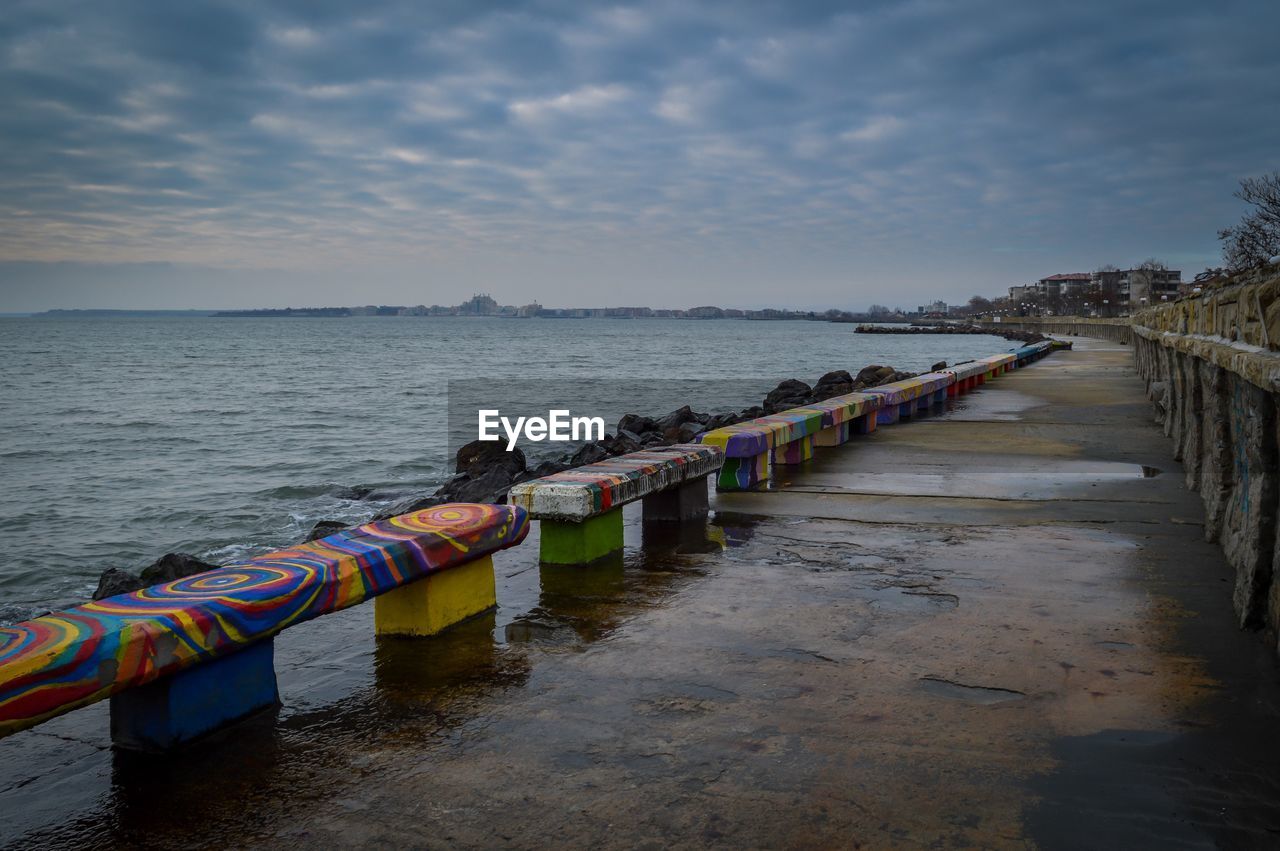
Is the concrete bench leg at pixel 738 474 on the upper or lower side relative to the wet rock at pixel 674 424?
upper

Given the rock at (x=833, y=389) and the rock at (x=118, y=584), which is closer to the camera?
the rock at (x=118, y=584)

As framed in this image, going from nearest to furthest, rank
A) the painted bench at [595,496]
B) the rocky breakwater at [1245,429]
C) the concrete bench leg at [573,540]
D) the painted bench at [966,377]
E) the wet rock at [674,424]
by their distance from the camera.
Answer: the rocky breakwater at [1245,429] < the painted bench at [595,496] < the concrete bench leg at [573,540] < the painted bench at [966,377] < the wet rock at [674,424]

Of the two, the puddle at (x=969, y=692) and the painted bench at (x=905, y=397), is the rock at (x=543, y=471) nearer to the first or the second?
the painted bench at (x=905, y=397)

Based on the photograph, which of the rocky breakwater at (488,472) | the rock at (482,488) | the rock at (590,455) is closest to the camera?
the rocky breakwater at (488,472)

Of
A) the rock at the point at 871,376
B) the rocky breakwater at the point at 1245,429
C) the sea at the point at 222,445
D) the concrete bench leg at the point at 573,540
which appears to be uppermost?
the rocky breakwater at the point at 1245,429

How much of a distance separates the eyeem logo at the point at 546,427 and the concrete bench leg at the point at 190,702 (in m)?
23.3

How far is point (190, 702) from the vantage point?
12.1 feet

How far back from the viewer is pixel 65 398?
149ft

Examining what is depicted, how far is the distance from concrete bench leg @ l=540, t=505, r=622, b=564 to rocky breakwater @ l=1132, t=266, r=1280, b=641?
355 cm

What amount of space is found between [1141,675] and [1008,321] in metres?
165

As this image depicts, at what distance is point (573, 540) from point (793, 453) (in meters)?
4.90

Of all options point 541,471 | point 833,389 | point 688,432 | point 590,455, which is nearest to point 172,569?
point 541,471

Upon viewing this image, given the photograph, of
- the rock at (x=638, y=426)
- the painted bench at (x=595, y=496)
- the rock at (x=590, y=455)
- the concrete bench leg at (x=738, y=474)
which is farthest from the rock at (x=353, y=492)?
the painted bench at (x=595, y=496)

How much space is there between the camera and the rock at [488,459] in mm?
17203
